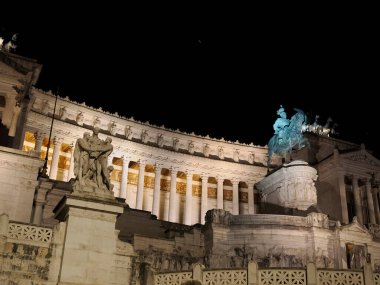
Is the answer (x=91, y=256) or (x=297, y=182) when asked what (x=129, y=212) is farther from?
(x=91, y=256)

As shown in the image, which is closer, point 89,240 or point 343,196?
point 89,240

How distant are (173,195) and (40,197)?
36781 mm

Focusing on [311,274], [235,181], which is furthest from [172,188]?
[311,274]

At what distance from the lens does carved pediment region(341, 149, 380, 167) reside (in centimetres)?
7544

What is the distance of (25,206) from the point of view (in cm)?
3809

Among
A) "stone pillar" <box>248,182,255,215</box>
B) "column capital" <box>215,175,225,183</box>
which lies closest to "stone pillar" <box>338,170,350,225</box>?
"stone pillar" <box>248,182,255,215</box>

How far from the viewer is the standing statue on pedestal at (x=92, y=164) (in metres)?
18.8

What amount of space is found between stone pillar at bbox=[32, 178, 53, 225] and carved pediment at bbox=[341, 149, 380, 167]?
49.8 m

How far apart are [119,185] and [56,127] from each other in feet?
43.3

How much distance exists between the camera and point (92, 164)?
1900 cm

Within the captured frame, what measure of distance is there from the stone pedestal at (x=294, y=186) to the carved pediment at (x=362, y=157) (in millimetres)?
25256

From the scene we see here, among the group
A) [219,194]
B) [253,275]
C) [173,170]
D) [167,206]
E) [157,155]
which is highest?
[157,155]

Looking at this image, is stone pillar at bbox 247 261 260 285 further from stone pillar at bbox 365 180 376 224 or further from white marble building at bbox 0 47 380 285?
stone pillar at bbox 365 180 376 224

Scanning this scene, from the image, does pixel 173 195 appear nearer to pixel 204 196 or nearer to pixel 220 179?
pixel 204 196
